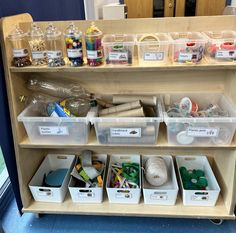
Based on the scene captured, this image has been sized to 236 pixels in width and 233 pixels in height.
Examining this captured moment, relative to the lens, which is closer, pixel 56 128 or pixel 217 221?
pixel 56 128

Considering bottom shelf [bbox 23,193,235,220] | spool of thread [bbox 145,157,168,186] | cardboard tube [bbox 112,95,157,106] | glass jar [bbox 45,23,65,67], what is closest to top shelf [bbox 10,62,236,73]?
glass jar [bbox 45,23,65,67]

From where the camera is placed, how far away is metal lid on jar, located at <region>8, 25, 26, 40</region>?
106 cm

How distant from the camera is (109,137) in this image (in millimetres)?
1179

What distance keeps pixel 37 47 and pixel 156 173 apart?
836 millimetres

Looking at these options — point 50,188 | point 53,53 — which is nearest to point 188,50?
point 53,53

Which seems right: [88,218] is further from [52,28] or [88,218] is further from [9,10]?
[9,10]

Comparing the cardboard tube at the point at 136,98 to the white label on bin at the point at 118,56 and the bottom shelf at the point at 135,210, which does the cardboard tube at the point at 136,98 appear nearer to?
the white label on bin at the point at 118,56

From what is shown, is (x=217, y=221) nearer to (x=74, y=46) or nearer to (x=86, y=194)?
(x=86, y=194)

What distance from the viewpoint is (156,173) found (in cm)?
132

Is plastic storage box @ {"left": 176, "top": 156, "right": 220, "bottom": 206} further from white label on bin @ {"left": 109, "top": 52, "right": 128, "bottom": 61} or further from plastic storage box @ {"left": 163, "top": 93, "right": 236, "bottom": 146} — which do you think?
white label on bin @ {"left": 109, "top": 52, "right": 128, "bottom": 61}

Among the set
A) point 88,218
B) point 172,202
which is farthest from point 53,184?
point 172,202

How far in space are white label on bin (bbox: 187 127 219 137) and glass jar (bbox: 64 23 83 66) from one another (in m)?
0.56

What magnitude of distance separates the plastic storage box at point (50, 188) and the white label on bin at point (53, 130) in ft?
1.04

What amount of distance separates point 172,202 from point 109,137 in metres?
0.49
